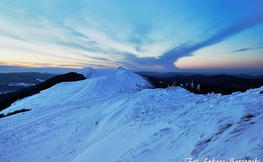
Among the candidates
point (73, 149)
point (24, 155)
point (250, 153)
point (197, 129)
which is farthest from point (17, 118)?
point (250, 153)

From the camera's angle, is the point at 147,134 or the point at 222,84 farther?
the point at 222,84

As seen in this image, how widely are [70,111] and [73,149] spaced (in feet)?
26.8

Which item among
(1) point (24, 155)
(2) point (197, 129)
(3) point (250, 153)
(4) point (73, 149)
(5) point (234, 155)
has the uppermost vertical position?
(3) point (250, 153)

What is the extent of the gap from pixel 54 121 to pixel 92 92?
13090 millimetres

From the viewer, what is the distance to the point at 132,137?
6711mm

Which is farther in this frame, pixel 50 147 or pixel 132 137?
pixel 50 147

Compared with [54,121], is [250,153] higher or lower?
higher

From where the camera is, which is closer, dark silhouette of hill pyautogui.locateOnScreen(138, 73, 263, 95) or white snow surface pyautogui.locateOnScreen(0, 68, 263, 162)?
white snow surface pyautogui.locateOnScreen(0, 68, 263, 162)

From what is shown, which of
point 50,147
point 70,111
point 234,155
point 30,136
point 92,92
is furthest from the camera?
point 92,92

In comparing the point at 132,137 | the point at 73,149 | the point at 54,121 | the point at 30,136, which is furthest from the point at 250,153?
the point at 54,121

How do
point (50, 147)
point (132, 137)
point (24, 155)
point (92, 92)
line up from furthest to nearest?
1. point (92, 92)
2. point (50, 147)
3. point (24, 155)
4. point (132, 137)

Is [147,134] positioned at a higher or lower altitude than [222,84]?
higher

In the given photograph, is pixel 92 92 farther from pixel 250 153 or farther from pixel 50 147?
pixel 250 153

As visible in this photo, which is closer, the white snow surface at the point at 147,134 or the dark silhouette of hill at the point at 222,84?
the white snow surface at the point at 147,134
